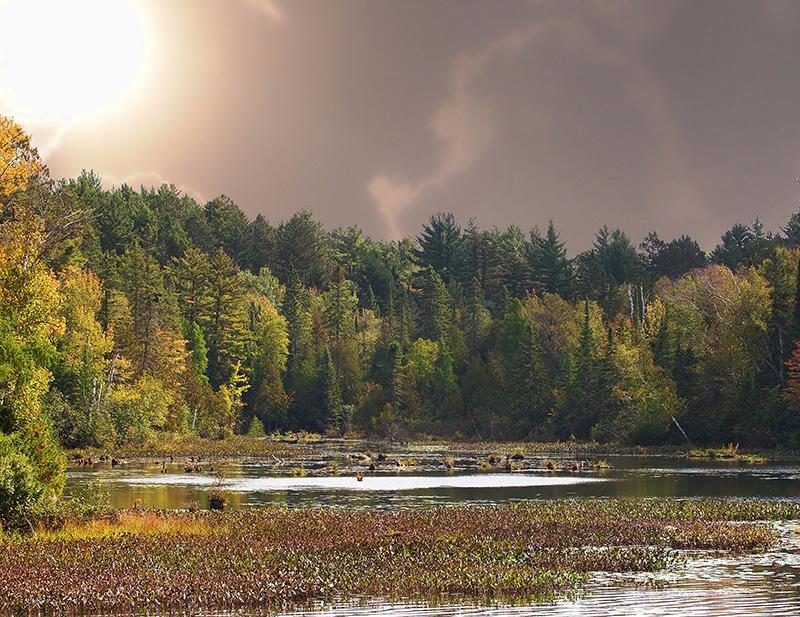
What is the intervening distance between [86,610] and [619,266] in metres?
174

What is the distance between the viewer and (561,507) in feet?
155

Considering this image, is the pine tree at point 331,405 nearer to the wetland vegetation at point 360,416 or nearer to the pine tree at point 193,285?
the wetland vegetation at point 360,416

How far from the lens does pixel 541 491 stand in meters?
59.4

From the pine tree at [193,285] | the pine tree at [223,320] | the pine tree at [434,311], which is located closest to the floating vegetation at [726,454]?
the pine tree at [223,320]

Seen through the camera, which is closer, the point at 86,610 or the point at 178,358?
the point at 86,610

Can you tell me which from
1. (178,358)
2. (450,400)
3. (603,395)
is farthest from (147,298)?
(603,395)

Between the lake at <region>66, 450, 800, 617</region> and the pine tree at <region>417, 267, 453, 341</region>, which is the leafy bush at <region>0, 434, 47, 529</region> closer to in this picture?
the lake at <region>66, 450, 800, 617</region>

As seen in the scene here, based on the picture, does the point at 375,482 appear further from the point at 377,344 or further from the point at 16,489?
the point at 377,344

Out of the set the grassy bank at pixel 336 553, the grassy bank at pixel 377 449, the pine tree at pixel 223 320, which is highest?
the pine tree at pixel 223 320

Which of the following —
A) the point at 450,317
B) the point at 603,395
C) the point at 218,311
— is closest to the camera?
the point at 603,395

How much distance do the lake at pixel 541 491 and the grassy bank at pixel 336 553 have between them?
156 centimetres

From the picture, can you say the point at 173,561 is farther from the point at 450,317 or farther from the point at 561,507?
the point at 450,317

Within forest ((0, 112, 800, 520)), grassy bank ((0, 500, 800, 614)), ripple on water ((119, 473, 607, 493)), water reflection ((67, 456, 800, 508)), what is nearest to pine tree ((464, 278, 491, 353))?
forest ((0, 112, 800, 520))

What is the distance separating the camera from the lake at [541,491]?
25891mm
